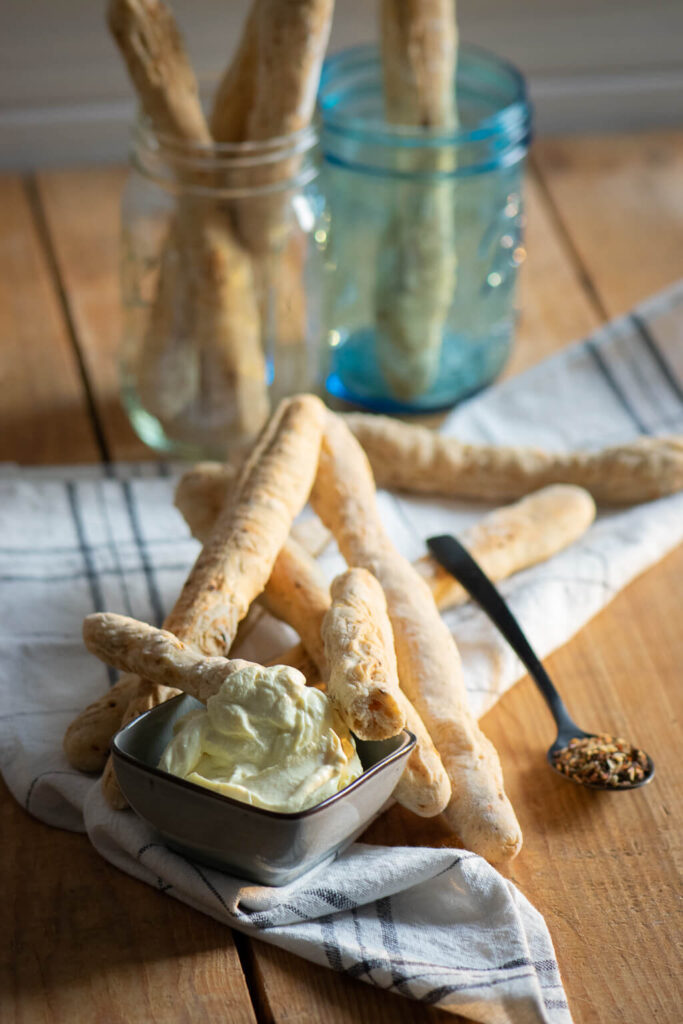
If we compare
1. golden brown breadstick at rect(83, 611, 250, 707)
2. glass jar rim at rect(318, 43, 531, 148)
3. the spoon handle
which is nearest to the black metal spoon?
the spoon handle

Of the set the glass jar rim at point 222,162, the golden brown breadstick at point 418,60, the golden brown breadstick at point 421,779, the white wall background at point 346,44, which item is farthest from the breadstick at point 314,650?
the white wall background at point 346,44

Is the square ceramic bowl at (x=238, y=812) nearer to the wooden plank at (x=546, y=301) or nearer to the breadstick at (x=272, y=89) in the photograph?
the breadstick at (x=272, y=89)

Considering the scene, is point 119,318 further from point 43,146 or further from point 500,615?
point 500,615

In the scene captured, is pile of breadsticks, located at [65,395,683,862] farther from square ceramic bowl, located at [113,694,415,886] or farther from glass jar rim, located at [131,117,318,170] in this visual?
glass jar rim, located at [131,117,318,170]

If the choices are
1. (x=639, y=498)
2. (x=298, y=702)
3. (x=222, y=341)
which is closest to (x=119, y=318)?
(x=222, y=341)

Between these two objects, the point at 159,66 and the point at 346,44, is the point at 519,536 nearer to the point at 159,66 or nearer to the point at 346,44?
the point at 159,66

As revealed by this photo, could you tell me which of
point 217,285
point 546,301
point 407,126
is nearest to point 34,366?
point 217,285
